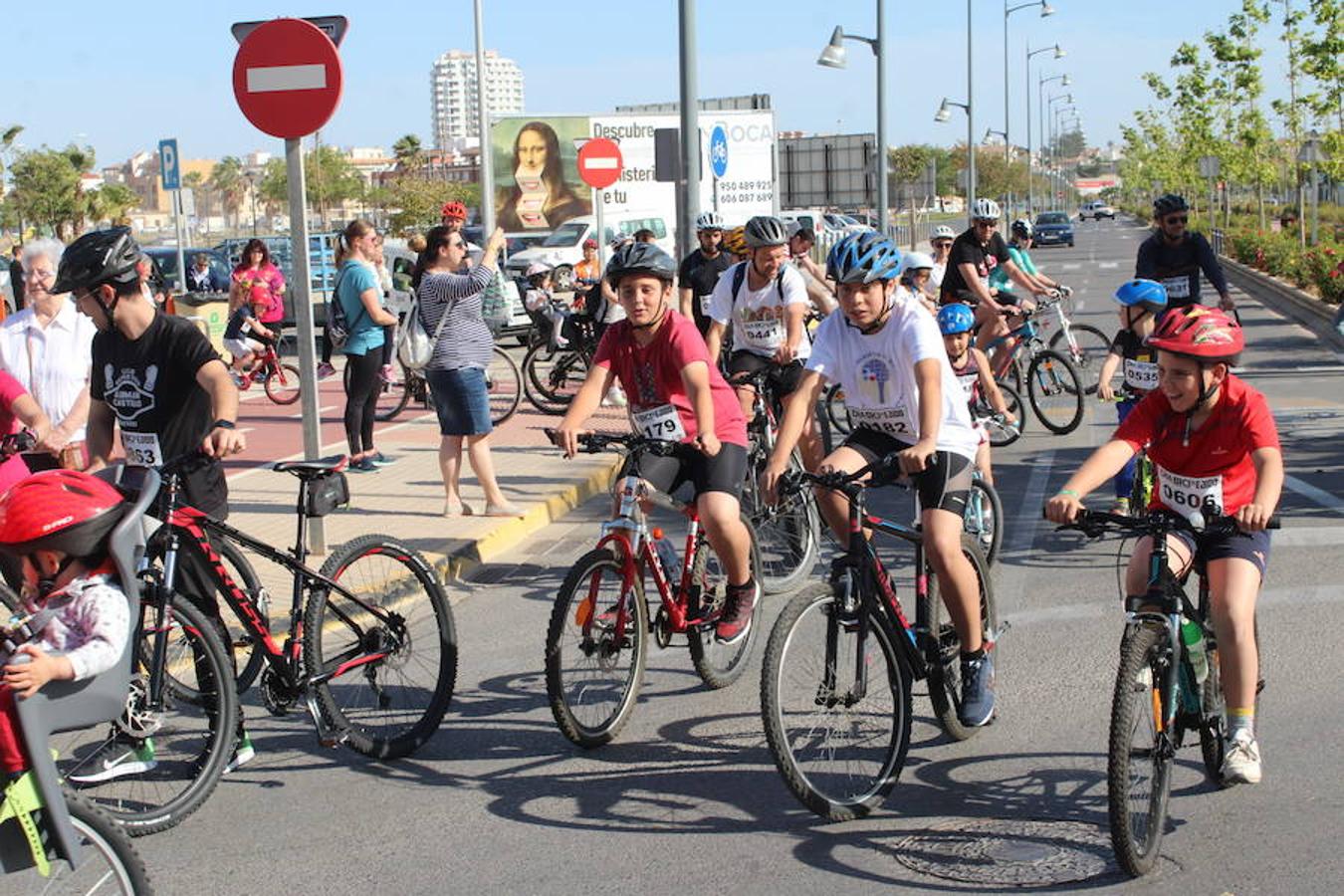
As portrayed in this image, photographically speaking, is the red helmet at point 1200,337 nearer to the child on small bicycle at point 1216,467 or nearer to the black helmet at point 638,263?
the child on small bicycle at point 1216,467

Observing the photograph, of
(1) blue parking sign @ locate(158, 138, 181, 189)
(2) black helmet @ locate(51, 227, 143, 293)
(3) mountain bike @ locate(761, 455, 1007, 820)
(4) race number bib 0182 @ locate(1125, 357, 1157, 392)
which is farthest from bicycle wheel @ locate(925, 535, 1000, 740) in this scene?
(1) blue parking sign @ locate(158, 138, 181, 189)

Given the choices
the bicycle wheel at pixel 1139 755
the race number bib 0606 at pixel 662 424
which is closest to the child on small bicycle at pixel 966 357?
the race number bib 0606 at pixel 662 424

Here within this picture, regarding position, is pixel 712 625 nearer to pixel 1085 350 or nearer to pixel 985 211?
pixel 985 211

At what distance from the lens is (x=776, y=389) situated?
1008 cm

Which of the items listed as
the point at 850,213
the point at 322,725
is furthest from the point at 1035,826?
the point at 850,213

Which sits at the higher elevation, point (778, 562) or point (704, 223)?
point (704, 223)

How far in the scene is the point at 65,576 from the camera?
15.2 ft

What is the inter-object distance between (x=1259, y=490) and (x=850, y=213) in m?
77.8

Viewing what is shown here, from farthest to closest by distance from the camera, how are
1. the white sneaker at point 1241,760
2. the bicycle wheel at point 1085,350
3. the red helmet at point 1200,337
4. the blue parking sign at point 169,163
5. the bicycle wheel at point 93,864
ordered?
the blue parking sign at point 169,163 < the bicycle wheel at point 1085,350 < the white sneaker at point 1241,760 < the red helmet at point 1200,337 < the bicycle wheel at point 93,864

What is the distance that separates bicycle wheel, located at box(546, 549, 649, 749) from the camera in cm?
589

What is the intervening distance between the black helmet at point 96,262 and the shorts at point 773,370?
14.8 ft

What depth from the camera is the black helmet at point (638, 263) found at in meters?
6.52

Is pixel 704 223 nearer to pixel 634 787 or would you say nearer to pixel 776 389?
pixel 776 389

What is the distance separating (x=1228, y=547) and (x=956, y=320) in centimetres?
584
